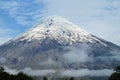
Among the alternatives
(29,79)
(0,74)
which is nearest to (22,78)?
(29,79)

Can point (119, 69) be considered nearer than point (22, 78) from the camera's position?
Yes

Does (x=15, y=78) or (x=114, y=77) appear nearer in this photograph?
(x=114, y=77)

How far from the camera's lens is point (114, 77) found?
104 m

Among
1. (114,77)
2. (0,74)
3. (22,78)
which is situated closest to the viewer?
(114,77)

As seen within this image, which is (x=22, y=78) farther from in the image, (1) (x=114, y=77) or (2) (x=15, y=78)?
(1) (x=114, y=77)

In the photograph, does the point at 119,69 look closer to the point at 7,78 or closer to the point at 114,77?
the point at 114,77

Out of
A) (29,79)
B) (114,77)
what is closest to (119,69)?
(114,77)

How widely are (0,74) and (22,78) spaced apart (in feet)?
33.2

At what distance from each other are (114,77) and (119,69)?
172 inches

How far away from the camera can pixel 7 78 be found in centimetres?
12200

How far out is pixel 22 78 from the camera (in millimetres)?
129375

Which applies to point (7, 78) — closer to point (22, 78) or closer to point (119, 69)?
point (22, 78)

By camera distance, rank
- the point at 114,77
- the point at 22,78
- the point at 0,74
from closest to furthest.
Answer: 1. the point at 114,77
2. the point at 0,74
3. the point at 22,78

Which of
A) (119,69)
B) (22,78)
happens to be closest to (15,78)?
(22,78)
